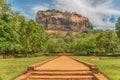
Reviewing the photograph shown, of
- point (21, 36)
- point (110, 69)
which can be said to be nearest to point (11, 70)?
point (110, 69)

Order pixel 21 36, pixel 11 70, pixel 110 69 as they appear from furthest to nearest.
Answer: pixel 21 36, pixel 110 69, pixel 11 70

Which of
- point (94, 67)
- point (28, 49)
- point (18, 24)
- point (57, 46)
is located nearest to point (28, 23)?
point (18, 24)

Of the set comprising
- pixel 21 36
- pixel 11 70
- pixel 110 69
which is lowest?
pixel 110 69

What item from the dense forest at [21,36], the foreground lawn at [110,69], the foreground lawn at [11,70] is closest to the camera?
the foreground lawn at [110,69]

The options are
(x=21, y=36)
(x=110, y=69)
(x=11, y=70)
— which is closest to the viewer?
(x=11, y=70)

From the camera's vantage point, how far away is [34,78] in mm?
16531

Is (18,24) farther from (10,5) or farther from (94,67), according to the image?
(94,67)

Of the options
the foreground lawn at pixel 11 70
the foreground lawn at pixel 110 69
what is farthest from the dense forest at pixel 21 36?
the foreground lawn at pixel 110 69

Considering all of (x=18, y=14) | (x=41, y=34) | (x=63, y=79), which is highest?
(x=18, y=14)

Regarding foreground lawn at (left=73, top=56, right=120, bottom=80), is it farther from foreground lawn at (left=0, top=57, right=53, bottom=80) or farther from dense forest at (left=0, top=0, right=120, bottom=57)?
dense forest at (left=0, top=0, right=120, bottom=57)

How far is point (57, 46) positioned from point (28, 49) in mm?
49335

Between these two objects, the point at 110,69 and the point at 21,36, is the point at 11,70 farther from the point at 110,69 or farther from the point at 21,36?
the point at 21,36

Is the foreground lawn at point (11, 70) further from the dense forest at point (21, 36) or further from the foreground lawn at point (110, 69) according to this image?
the dense forest at point (21, 36)

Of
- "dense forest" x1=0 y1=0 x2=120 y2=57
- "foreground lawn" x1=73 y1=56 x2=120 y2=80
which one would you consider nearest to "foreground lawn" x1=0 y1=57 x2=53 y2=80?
"foreground lawn" x1=73 y1=56 x2=120 y2=80
